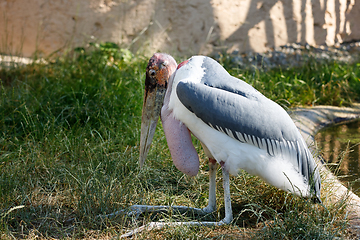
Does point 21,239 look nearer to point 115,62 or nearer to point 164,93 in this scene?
point 164,93

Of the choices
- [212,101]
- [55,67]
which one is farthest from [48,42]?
[212,101]

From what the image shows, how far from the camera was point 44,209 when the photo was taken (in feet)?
7.80

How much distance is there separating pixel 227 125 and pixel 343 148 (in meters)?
1.70

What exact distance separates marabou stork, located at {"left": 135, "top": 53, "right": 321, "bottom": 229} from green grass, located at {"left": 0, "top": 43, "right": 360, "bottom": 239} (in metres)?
0.19

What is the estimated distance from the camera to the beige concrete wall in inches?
206

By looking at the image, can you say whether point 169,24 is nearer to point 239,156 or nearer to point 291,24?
point 291,24

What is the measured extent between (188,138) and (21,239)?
1.08 metres

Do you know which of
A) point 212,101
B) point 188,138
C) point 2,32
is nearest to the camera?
point 212,101

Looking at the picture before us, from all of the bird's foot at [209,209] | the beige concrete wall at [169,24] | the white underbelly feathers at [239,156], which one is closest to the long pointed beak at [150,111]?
the white underbelly feathers at [239,156]

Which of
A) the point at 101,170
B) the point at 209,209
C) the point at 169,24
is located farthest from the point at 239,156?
the point at 169,24

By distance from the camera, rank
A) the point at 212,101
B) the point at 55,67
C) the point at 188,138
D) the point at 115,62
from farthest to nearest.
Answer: the point at 115,62, the point at 55,67, the point at 188,138, the point at 212,101

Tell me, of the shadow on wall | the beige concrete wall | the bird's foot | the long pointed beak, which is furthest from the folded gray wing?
the shadow on wall

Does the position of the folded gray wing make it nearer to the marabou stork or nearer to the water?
the marabou stork

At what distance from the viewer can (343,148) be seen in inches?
128
